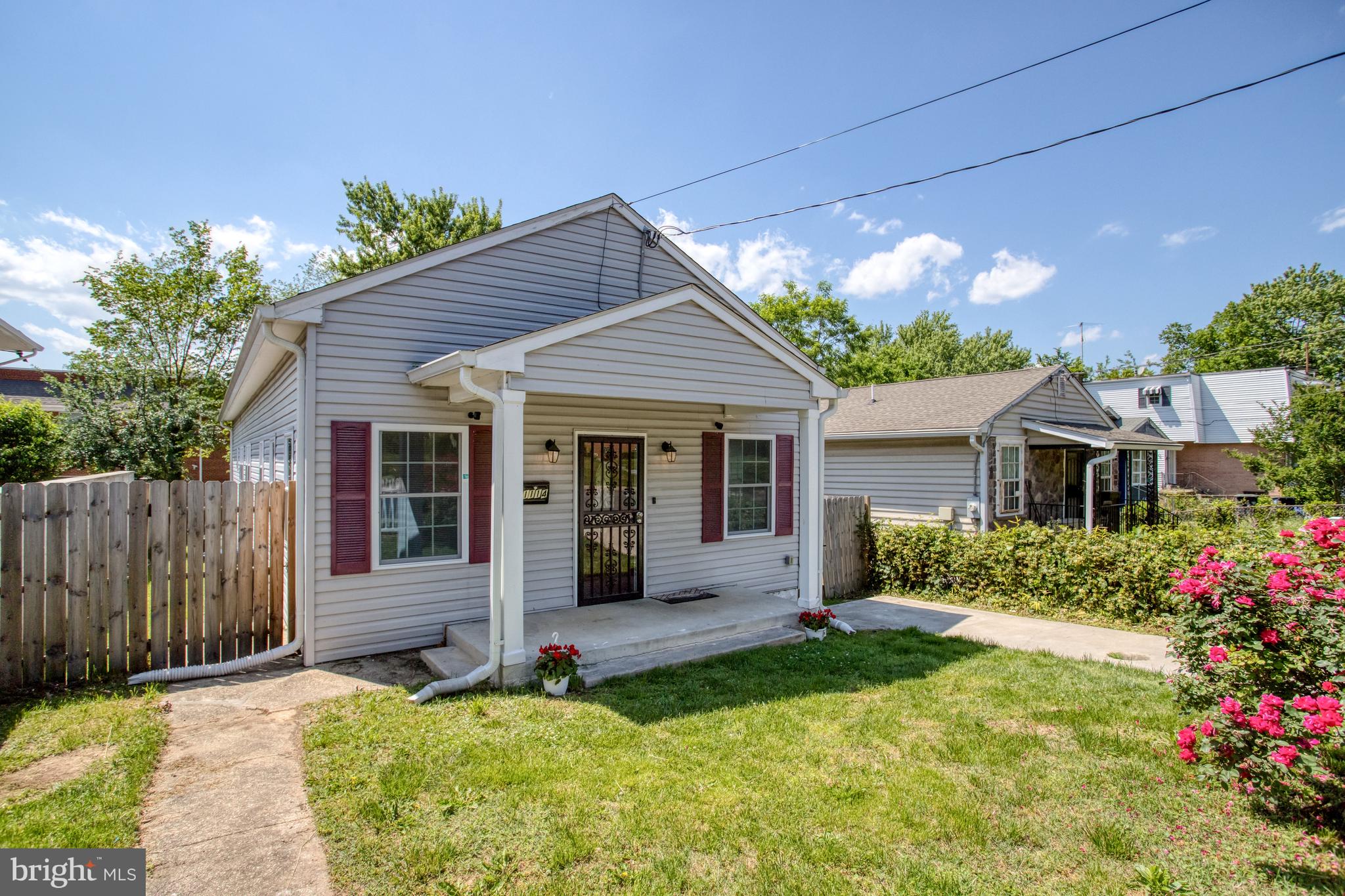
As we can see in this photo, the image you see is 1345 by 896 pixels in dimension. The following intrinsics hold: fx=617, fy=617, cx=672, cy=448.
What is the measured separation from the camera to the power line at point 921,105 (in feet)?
19.3

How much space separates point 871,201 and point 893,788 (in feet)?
25.6

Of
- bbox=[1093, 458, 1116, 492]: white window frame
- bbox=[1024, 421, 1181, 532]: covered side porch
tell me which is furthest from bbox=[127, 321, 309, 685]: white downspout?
bbox=[1093, 458, 1116, 492]: white window frame

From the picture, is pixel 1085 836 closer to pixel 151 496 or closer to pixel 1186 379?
pixel 151 496

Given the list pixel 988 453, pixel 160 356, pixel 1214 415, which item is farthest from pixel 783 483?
pixel 1214 415

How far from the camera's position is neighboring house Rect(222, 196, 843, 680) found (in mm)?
5445

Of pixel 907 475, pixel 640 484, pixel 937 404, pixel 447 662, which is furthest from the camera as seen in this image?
pixel 937 404

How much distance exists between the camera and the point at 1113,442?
11617 millimetres

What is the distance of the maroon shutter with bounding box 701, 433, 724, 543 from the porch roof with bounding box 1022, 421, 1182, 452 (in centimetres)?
760

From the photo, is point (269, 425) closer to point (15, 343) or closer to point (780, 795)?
point (15, 343)

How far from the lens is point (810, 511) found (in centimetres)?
718

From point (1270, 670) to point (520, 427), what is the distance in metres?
4.96

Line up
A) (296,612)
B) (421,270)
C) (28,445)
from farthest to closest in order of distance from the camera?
(28,445)
(421,270)
(296,612)

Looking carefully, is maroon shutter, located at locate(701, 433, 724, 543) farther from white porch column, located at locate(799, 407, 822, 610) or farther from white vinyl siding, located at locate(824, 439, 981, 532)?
white vinyl siding, located at locate(824, 439, 981, 532)

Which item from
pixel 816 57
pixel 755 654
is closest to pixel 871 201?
pixel 816 57
